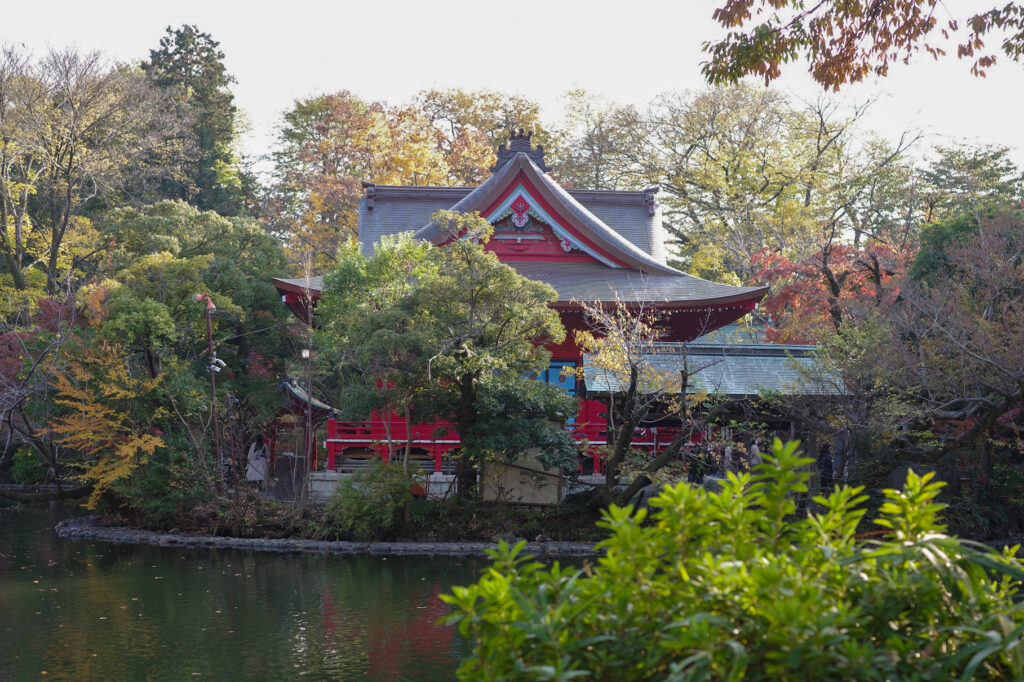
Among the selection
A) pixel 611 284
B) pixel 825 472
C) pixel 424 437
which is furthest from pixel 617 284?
pixel 825 472

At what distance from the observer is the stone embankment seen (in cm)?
1441

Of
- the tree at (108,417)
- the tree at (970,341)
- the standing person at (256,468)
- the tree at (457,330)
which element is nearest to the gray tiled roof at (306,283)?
the tree at (457,330)

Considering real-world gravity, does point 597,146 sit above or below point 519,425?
above

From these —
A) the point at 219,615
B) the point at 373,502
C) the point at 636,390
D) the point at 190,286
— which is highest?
the point at 190,286

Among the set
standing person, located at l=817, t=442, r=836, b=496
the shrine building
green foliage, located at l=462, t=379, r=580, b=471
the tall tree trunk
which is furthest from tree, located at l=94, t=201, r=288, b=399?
standing person, located at l=817, t=442, r=836, b=496

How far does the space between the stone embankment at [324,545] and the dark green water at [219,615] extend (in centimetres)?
36

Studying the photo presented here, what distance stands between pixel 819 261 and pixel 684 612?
18215 mm

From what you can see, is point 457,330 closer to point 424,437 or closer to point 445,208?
point 424,437

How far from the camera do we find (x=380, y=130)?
3200cm

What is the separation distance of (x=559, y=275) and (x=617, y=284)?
1225mm

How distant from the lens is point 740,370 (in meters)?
16.3

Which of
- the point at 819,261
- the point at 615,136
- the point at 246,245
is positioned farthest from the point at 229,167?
the point at 819,261

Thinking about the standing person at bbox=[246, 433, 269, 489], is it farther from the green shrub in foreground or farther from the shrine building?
the green shrub in foreground

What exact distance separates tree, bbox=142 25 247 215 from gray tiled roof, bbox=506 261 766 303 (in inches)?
747
